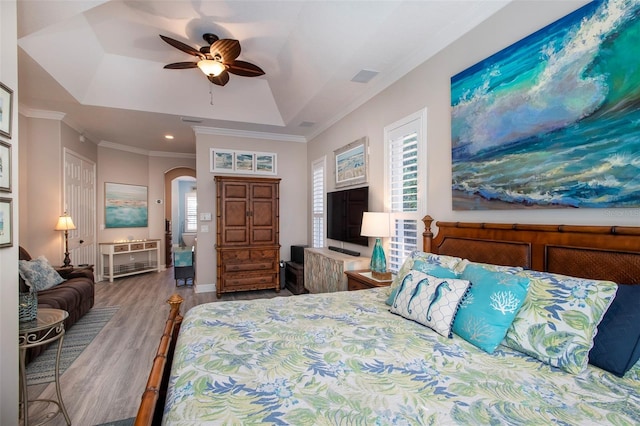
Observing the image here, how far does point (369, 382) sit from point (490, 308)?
74 cm

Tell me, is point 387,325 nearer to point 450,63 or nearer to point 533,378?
→ point 533,378

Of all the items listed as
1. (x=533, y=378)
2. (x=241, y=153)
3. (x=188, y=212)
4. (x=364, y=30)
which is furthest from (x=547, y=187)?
(x=188, y=212)

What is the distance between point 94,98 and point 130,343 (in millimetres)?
3266

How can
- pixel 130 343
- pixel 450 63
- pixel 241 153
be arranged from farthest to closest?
pixel 241 153, pixel 130 343, pixel 450 63

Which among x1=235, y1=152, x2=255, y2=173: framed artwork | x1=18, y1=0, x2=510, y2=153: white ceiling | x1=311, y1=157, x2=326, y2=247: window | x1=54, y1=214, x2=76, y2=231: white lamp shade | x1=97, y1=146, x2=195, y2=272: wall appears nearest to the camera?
x1=18, y1=0, x2=510, y2=153: white ceiling

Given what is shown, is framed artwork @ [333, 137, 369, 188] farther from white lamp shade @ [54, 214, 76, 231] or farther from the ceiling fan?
white lamp shade @ [54, 214, 76, 231]

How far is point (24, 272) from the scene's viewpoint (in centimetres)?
351

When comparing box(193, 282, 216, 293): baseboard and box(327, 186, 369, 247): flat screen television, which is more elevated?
box(327, 186, 369, 247): flat screen television

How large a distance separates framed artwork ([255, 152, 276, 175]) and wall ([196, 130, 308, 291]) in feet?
0.28

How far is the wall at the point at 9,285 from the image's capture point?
170 cm

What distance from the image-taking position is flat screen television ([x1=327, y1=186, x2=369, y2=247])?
12.6ft

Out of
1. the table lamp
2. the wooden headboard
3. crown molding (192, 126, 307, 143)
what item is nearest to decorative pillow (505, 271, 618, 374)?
the wooden headboard

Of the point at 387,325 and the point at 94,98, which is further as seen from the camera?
the point at 94,98

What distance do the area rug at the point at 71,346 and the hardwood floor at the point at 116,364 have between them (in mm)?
75
